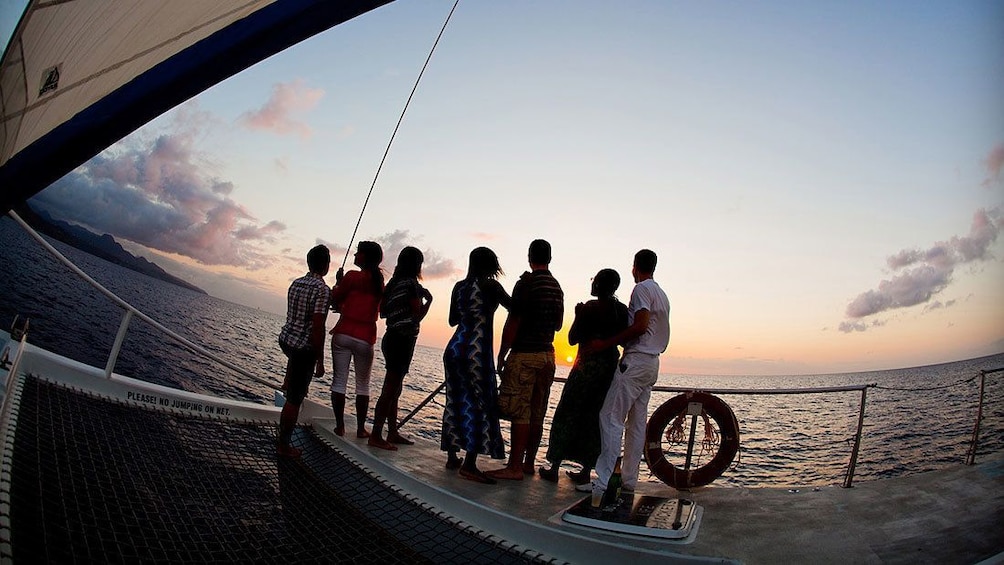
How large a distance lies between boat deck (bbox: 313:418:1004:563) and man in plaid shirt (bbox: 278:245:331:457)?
64 cm

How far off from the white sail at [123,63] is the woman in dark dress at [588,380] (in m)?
2.67

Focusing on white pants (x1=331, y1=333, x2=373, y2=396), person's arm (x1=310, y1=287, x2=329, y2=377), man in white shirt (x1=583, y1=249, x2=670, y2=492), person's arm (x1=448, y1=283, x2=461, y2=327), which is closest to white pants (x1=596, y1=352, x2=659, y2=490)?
man in white shirt (x1=583, y1=249, x2=670, y2=492)

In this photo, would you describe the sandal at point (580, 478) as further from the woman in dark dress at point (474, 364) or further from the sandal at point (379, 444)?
the sandal at point (379, 444)

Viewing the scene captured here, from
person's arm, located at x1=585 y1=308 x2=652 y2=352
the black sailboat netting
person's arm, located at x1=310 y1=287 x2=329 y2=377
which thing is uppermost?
person's arm, located at x1=585 y1=308 x2=652 y2=352

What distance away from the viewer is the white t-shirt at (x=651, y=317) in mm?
3201

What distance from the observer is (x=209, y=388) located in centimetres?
2173

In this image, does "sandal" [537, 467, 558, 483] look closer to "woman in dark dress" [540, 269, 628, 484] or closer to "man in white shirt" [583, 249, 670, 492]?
"woman in dark dress" [540, 269, 628, 484]

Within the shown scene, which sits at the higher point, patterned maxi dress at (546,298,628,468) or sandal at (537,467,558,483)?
patterned maxi dress at (546,298,628,468)

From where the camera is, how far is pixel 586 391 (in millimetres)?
3590

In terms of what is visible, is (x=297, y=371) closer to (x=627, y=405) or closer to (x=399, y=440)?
(x=399, y=440)

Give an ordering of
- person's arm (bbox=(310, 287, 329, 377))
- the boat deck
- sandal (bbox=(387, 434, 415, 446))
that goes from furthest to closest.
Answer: sandal (bbox=(387, 434, 415, 446)) < person's arm (bbox=(310, 287, 329, 377)) < the boat deck

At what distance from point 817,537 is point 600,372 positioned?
149 centimetres

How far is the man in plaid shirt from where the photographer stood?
368 cm

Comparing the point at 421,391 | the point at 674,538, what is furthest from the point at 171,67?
the point at 421,391
